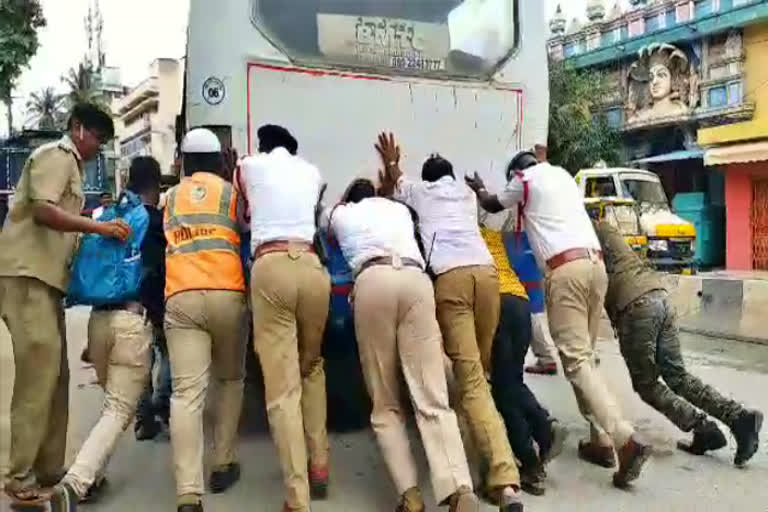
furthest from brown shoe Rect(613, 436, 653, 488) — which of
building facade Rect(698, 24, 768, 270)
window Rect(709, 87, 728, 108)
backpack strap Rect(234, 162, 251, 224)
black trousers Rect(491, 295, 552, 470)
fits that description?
window Rect(709, 87, 728, 108)

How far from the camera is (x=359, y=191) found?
14.8 feet

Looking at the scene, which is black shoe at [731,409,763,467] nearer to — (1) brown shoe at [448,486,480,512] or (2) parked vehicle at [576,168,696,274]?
(1) brown shoe at [448,486,480,512]

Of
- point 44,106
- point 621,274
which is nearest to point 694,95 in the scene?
point 621,274

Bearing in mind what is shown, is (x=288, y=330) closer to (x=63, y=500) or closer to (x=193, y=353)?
(x=193, y=353)

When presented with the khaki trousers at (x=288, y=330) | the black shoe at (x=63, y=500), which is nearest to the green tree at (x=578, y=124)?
the khaki trousers at (x=288, y=330)

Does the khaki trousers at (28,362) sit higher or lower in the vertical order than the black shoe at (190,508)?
higher

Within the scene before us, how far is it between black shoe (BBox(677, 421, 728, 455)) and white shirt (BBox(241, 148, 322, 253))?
2607 mm

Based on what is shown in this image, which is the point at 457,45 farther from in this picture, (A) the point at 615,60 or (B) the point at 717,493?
(A) the point at 615,60

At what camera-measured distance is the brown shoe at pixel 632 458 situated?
4.23 m

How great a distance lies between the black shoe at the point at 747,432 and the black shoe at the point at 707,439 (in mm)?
163

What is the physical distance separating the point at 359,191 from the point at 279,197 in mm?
602

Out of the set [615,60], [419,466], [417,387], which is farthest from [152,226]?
[615,60]

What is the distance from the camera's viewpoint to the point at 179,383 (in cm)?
393

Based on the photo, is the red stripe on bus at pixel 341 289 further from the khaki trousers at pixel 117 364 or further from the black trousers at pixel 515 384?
the khaki trousers at pixel 117 364
